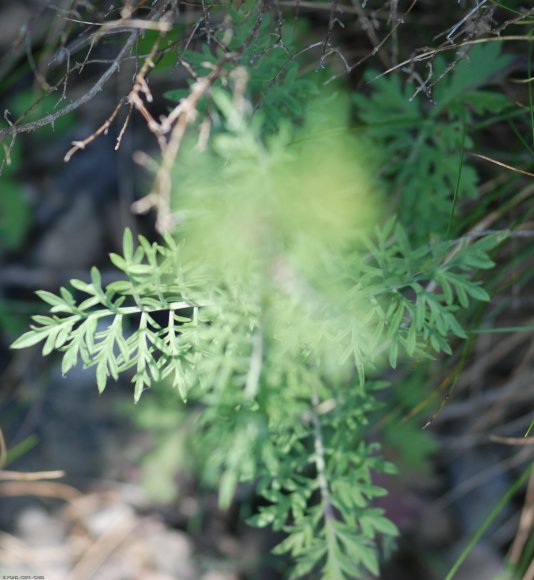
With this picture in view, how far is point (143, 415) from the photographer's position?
2820 mm

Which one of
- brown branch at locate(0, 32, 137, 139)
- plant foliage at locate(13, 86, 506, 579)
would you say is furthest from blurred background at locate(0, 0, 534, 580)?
brown branch at locate(0, 32, 137, 139)

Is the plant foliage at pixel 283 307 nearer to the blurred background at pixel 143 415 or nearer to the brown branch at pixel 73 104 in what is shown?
the brown branch at pixel 73 104

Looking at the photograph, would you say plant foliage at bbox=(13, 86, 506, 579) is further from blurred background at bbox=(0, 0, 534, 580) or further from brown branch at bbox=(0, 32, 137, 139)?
blurred background at bbox=(0, 0, 534, 580)

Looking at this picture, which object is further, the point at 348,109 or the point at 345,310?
the point at 348,109

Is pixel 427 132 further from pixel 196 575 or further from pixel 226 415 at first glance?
pixel 196 575

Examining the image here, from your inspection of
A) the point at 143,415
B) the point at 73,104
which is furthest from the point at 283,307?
the point at 143,415

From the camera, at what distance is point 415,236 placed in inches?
86.1

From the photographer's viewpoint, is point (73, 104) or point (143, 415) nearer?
point (73, 104)

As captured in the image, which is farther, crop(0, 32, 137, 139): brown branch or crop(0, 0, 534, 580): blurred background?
crop(0, 0, 534, 580): blurred background

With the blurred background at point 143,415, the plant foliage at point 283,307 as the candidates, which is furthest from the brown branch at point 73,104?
the blurred background at point 143,415

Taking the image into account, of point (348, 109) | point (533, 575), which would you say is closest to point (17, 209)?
point (348, 109)

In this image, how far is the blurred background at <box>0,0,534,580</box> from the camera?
103 inches

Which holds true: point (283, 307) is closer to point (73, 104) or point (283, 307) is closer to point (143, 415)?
point (73, 104)

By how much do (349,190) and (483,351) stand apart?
121 cm
